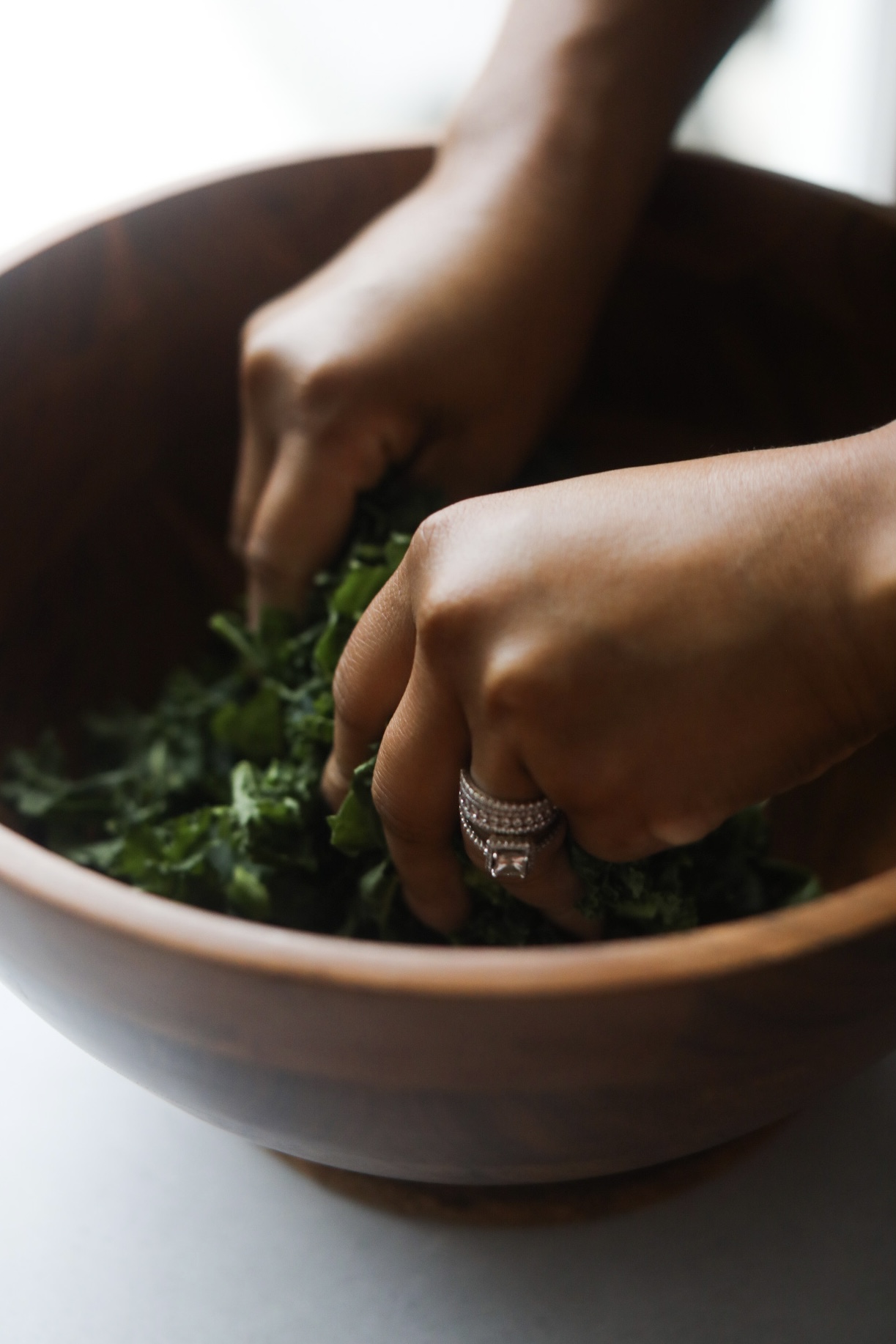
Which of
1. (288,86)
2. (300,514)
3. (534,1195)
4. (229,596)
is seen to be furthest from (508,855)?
(288,86)

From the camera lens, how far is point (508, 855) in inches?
22.3

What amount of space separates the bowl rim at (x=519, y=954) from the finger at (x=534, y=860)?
135mm

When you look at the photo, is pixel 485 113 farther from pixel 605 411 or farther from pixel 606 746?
pixel 606 746

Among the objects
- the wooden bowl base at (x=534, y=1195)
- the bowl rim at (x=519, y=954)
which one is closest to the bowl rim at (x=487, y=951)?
the bowl rim at (x=519, y=954)

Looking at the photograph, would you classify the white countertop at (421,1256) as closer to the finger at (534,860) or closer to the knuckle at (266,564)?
the finger at (534,860)

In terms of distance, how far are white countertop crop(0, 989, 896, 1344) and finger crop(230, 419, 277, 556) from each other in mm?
475

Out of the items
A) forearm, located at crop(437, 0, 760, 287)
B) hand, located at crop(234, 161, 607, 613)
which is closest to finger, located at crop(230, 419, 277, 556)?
hand, located at crop(234, 161, 607, 613)

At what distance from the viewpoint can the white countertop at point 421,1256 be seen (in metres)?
0.62

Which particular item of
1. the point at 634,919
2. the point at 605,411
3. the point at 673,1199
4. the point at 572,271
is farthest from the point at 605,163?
the point at 673,1199

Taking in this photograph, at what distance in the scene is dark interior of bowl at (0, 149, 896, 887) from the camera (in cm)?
91

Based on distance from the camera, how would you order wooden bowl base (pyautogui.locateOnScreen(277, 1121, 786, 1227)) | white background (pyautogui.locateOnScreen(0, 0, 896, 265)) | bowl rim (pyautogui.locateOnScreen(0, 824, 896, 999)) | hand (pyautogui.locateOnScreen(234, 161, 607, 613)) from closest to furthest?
bowl rim (pyautogui.locateOnScreen(0, 824, 896, 999)) → wooden bowl base (pyautogui.locateOnScreen(277, 1121, 786, 1227)) → hand (pyautogui.locateOnScreen(234, 161, 607, 613)) → white background (pyautogui.locateOnScreen(0, 0, 896, 265))

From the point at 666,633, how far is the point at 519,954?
A: 6.2 inches

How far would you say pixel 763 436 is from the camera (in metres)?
1.03

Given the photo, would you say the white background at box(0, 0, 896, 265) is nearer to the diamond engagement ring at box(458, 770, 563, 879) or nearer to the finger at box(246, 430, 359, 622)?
the finger at box(246, 430, 359, 622)
